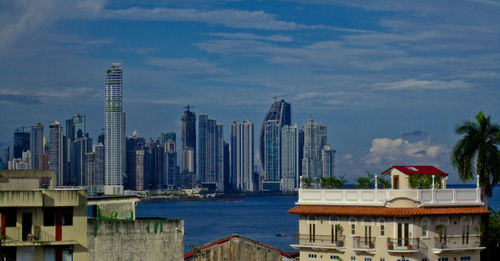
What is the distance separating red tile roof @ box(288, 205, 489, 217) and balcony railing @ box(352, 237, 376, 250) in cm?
149

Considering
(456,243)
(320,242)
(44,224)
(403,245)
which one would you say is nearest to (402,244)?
(403,245)

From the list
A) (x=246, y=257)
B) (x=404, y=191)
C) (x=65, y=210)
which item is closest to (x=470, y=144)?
(x=404, y=191)

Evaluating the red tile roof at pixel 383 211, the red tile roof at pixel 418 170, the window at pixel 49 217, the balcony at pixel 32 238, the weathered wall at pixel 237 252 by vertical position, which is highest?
the red tile roof at pixel 418 170

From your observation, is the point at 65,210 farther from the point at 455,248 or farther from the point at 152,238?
the point at 455,248

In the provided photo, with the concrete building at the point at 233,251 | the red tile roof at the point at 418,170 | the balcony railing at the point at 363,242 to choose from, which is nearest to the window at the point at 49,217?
the concrete building at the point at 233,251

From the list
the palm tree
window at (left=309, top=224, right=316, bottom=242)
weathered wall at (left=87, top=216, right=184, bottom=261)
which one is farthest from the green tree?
weathered wall at (left=87, top=216, right=184, bottom=261)

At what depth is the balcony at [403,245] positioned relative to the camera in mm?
48969

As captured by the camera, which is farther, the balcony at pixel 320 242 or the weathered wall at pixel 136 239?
the balcony at pixel 320 242

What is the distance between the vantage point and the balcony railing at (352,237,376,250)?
50875 mm

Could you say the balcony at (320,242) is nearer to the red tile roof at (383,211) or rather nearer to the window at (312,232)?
the window at (312,232)

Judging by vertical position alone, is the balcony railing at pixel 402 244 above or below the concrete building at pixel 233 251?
above

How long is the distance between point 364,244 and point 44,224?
20.7 metres

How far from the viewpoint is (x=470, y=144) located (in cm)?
5494

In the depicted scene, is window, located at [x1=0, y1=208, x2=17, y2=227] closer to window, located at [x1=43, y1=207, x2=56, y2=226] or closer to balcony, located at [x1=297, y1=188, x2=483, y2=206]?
window, located at [x1=43, y1=207, x2=56, y2=226]
